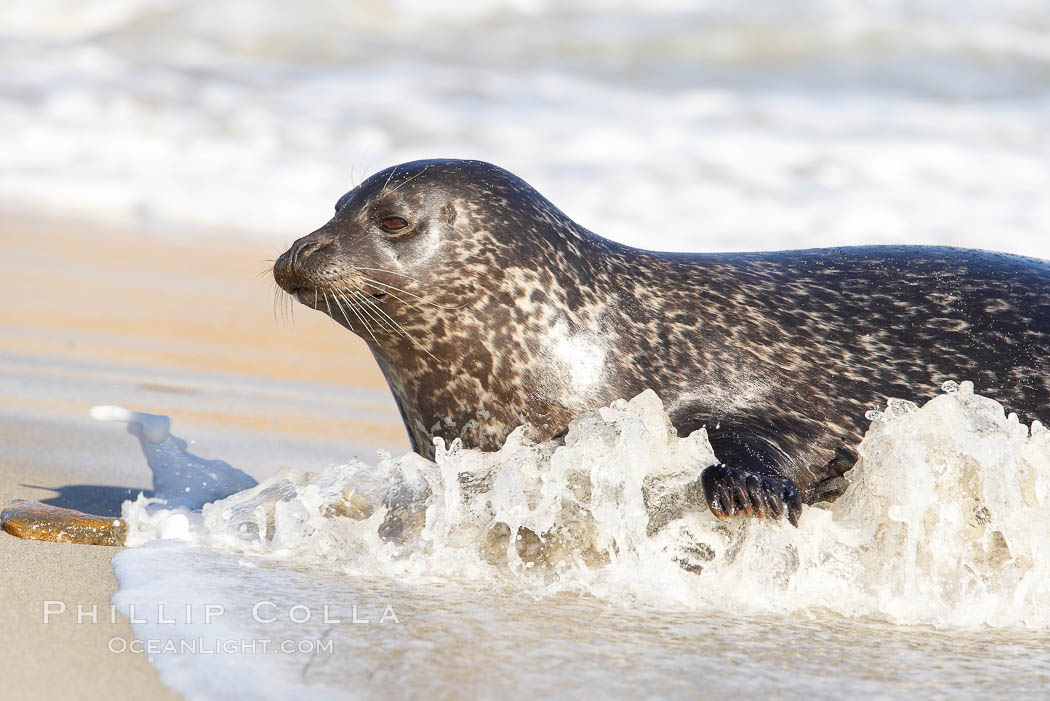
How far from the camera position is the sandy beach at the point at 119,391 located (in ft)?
8.87

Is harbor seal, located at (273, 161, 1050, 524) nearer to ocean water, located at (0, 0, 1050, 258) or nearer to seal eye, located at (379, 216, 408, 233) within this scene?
seal eye, located at (379, 216, 408, 233)

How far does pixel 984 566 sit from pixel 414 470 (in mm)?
1532

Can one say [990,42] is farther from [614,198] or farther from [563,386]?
[563,386]

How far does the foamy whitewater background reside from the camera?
279cm

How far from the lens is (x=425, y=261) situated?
394 centimetres

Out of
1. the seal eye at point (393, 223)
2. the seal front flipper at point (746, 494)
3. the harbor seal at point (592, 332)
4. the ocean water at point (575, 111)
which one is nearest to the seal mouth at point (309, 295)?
the harbor seal at point (592, 332)

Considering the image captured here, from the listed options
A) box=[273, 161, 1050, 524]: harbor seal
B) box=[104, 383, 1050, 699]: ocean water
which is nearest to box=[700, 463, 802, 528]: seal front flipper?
box=[104, 383, 1050, 699]: ocean water

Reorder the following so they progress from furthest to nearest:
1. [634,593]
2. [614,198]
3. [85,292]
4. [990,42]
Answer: [990,42]
[614,198]
[85,292]
[634,593]

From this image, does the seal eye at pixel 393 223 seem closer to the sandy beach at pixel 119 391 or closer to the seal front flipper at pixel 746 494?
the sandy beach at pixel 119 391

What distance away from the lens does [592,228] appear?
36.3ft

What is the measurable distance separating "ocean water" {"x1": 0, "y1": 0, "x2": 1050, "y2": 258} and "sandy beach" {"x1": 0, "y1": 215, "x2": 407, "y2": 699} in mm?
2364

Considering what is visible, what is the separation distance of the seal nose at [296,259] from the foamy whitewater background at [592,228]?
0.57 meters

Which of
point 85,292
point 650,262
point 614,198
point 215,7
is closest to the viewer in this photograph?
point 650,262

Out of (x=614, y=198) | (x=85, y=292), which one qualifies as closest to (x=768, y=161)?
(x=614, y=198)
